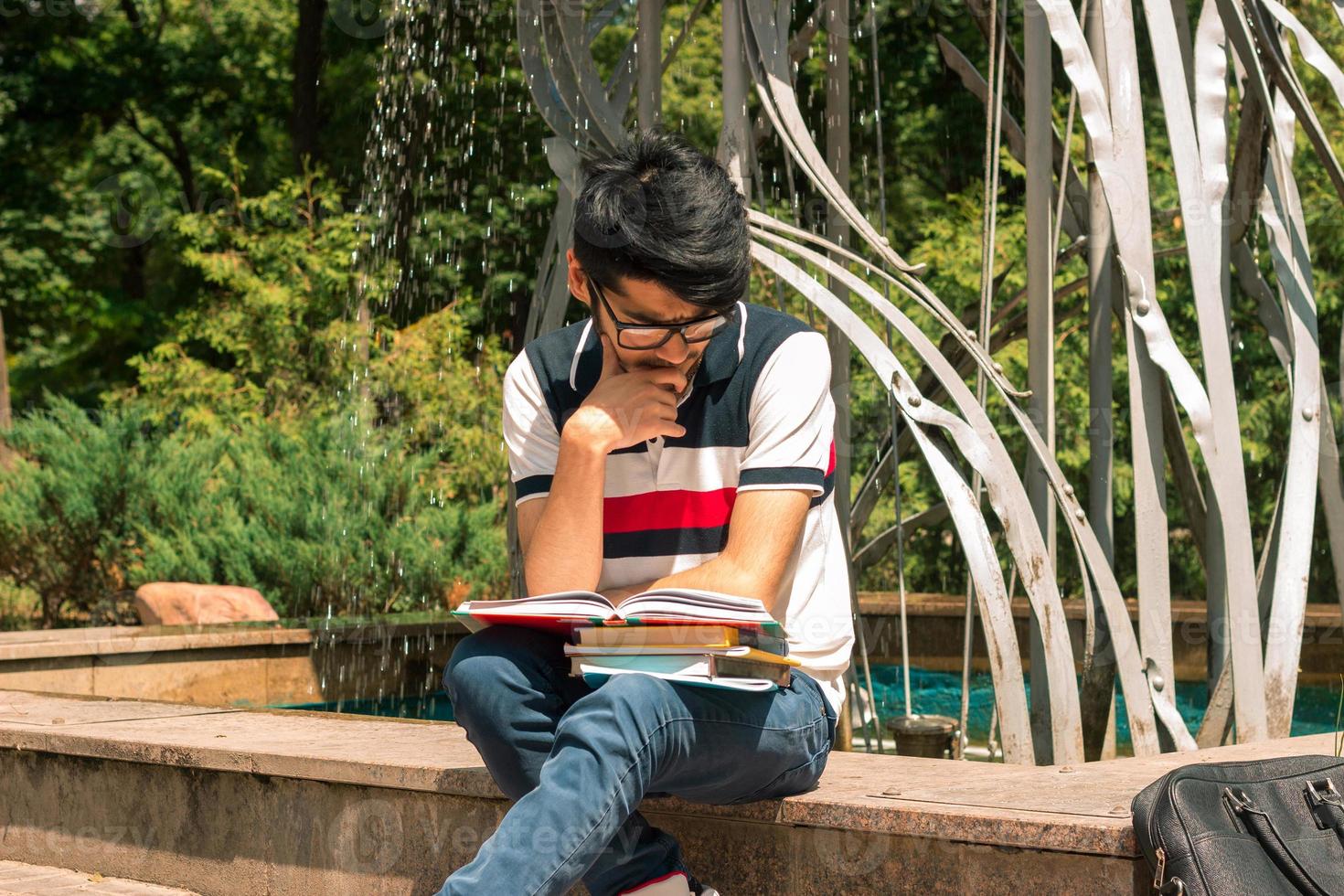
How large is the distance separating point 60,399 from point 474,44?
714cm

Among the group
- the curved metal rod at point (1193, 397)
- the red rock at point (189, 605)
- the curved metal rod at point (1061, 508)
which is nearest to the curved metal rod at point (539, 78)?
the curved metal rod at point (1061, 508)

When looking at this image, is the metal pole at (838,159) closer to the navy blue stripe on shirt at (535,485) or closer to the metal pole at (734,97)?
the metal pole at (734,97)

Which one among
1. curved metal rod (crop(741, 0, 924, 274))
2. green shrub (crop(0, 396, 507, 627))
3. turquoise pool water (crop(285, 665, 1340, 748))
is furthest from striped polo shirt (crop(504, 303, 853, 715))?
green shrub (crop(0, 396, 507, 627))

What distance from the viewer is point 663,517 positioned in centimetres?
258

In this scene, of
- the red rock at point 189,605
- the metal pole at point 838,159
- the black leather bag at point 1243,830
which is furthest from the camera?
the red rock at point 189,605

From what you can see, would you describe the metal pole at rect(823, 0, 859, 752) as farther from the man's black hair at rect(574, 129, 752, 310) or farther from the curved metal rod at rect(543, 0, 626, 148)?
the man's black hair at rect(574, 129, 752, 310)

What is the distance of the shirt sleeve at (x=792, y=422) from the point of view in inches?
94.5

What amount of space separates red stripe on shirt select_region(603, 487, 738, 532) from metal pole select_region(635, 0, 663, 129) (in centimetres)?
156

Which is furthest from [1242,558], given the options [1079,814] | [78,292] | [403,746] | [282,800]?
[78,292]

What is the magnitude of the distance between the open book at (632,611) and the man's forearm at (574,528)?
0.13 meters

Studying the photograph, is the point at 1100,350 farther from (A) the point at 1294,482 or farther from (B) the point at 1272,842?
(B) the point at 1272,842

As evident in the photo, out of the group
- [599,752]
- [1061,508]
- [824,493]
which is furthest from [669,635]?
[1061,508]

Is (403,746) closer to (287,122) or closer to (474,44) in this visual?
(474,44)

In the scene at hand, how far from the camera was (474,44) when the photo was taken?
1541 centimetres
